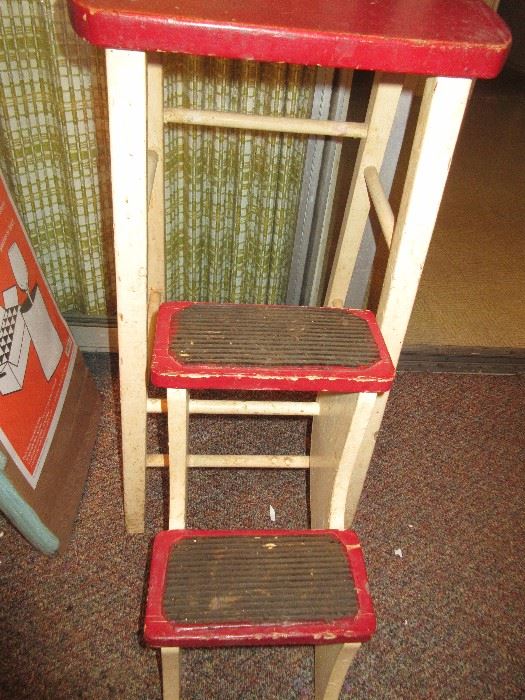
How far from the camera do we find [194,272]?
139 cm

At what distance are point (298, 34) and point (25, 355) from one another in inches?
26.4

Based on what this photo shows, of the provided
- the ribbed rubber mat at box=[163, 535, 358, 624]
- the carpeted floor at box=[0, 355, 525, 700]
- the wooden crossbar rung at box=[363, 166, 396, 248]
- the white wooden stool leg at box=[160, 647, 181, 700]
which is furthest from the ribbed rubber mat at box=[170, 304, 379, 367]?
the carpeted floor at box=[0, 355, 525, 700]

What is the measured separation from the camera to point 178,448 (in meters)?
0.78

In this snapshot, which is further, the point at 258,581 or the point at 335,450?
the point at 335,450

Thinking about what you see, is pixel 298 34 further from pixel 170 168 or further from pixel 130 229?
pixel 170 168

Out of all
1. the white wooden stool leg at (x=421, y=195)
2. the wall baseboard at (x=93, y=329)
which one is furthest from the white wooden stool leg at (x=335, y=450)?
the wall baseboard at (x=93, y=329)

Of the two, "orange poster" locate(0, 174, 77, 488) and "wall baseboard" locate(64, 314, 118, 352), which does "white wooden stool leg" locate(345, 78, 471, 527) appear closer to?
"orange poster" locate(0, 174, 77, 488)

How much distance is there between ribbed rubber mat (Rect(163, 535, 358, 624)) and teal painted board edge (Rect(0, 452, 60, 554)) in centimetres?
28

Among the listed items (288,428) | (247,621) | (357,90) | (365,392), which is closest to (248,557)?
(247,621)

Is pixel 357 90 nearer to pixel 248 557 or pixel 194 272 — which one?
pixel 194 272

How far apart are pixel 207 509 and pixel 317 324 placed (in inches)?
19.6

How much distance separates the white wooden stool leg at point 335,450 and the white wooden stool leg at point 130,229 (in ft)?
0.96

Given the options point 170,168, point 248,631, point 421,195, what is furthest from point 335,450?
point 170,168

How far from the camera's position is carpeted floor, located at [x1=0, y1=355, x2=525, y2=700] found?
0.88m
